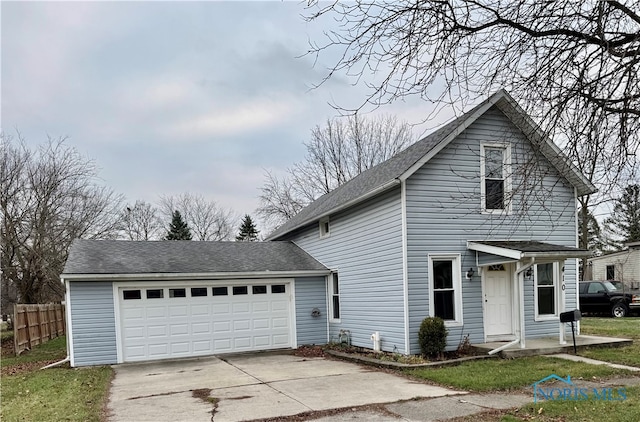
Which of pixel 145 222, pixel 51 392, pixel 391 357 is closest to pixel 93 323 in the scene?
pixel 51 392

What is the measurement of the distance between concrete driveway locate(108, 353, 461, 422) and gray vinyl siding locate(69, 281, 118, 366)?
96 centimetres

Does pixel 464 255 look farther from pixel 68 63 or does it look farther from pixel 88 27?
pixel 68 63

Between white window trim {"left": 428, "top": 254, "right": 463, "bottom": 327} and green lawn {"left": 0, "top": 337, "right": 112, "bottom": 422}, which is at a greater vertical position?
white window trim {"left": 428, "top": 254, "right": 463, "bottom": 327}

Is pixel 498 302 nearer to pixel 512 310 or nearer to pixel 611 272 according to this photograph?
pixel 512 310

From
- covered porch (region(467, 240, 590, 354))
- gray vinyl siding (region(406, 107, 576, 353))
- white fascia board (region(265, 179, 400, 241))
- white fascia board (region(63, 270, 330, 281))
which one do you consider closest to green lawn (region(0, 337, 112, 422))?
white fascia board (region(63, 270, 330, 281))

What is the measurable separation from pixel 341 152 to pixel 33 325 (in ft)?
67.4

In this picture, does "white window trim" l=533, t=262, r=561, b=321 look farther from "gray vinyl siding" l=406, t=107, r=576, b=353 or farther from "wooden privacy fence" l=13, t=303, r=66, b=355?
"wooden privacy fence" l=13, t=303, r=66, b=355

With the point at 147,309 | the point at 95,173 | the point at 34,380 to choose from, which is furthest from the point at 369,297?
the point at 95,173

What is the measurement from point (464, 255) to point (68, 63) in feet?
33.0

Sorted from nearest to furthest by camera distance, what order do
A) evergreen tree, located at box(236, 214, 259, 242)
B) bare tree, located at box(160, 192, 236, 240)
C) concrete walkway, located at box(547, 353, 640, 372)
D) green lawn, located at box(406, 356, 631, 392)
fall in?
green lawn, located at box(406, 356, 631, 392) < concrete walkway, located at box(547, 353, 640, 372) < evergreen tree, located at box(236, 214, 259, 242) < bare tree, located at box(160, 192, 236, 240)

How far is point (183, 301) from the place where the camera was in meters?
13.1

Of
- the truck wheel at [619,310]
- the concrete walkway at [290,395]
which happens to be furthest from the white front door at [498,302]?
the truck wheel at [619,310]

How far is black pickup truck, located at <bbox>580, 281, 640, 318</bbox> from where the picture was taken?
19969 millimetres

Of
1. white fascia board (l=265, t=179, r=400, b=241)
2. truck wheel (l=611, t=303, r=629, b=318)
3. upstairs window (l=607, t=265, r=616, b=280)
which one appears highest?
white fascia board (l=265, t=179, r=400, b=241)
